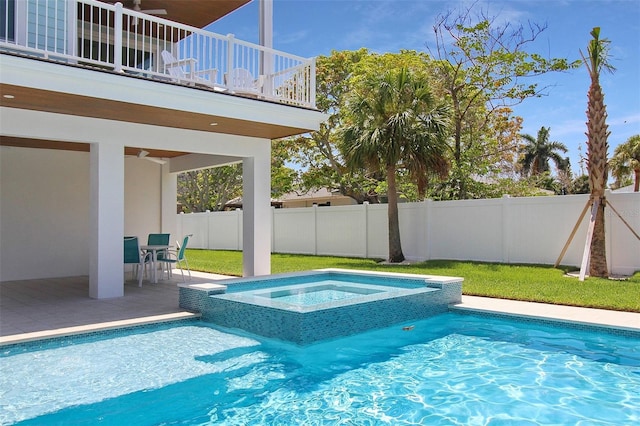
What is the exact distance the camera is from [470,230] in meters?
15.4

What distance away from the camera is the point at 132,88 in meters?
7.90

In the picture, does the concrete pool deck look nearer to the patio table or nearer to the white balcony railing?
the patio table

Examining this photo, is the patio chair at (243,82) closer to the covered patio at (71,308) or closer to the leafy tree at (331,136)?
the covered patio at (71,308)

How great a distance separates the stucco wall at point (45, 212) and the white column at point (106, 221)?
4.28m

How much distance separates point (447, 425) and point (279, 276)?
6.37 m

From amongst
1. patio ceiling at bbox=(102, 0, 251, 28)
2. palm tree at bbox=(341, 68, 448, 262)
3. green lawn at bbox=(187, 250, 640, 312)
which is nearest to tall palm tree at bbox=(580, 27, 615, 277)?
green lawn at bbox=(187, 250, 640, 312)

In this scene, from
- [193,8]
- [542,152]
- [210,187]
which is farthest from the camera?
[542,152]

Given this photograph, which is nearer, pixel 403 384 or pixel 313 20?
pixel 403 384

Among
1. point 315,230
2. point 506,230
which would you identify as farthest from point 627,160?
point 315,230

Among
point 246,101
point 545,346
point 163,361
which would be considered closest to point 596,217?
point 545,346

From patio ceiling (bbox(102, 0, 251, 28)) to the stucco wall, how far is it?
419 cm

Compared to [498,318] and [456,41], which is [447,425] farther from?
[456,41]

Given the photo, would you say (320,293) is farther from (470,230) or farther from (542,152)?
(542,152)

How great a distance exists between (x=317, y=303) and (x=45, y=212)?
843 centimetres
